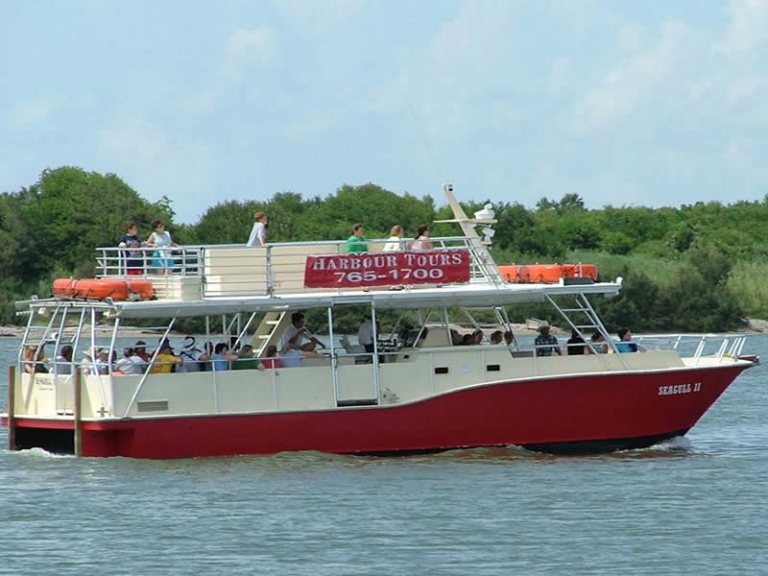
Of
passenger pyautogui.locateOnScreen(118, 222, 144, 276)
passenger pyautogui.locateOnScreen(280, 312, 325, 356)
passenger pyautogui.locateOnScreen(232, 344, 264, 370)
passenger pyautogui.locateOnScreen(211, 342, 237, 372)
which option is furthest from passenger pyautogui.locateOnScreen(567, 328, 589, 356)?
passenger pyautogui.locateOnScreen(118, 222, 144, 276)

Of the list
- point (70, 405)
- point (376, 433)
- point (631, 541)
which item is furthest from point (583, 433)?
point (70, 405)

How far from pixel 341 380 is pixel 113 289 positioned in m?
3.22

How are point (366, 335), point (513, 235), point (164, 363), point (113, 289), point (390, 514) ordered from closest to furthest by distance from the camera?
point (390, 514), point (113, 289), point (164, 363), point (366, 335), point (513, 235)

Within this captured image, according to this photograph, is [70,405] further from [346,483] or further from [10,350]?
[10,350]

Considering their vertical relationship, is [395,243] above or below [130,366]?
above

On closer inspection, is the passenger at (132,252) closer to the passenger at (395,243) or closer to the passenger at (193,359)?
the passenger at (193,359)

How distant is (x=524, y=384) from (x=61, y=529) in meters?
6.72

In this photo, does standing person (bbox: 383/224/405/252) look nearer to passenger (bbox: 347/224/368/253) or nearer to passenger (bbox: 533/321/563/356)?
passenger (bbox: 347/224/368/253)

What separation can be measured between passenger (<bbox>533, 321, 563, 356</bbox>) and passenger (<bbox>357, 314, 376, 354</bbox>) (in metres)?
2.24

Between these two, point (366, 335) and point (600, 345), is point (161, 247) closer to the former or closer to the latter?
point (366, 335)

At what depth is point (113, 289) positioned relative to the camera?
77.4ft

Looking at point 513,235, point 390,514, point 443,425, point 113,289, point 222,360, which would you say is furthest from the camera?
point 513,235

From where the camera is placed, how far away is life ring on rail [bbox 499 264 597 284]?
2544 centimetres

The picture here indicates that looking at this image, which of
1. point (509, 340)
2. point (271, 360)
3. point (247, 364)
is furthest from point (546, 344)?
point (247, 364)
